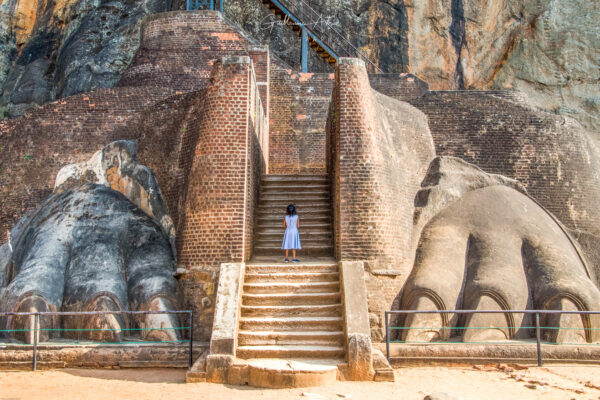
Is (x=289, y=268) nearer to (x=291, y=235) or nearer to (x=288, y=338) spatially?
(x=291, y=235)

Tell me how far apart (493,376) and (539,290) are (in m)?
3.03

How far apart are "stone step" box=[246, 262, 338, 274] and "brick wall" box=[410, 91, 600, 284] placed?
5.13 meters

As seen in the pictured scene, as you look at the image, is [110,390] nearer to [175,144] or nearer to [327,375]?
[327,375]

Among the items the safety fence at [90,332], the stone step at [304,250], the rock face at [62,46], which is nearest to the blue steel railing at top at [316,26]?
the rock face at [62,46]

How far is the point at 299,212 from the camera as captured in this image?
13.2 m

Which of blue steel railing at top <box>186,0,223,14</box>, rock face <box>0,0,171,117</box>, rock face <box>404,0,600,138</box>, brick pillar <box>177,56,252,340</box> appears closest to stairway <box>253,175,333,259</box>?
brick pillar <box>177,56,252,340</box>

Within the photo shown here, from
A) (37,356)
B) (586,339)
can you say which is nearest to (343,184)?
(586,339)

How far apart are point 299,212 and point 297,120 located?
4.94 m


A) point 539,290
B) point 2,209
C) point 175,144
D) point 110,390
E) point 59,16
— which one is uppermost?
point 59,16

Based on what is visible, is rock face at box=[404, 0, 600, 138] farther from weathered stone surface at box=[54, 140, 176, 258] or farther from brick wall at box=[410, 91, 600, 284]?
weathered stone surface at box=[54, 140, 176, 258]

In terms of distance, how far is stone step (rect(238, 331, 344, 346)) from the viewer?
9492 mm

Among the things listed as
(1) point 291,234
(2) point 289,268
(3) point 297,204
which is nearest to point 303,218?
(3) point 297,204

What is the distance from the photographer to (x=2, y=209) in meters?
14.8

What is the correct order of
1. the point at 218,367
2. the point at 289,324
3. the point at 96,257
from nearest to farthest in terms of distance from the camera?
the point at 218,367 < the point at 289,324 < the point at 96,257
